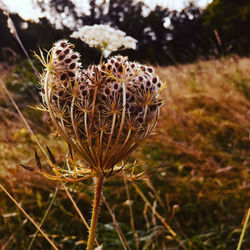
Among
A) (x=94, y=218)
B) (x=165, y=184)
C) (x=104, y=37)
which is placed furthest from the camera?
(x=165, y=184)

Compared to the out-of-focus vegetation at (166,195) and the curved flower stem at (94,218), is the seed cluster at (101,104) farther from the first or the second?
the out-of-focus vegetation at (166,195)

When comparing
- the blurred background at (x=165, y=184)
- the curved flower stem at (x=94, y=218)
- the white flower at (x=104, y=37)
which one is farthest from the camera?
the blurred background at (x=165, y=184)

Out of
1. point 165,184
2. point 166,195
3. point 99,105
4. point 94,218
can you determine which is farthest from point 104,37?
point 165,184

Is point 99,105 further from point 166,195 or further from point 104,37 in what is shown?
point 166,195

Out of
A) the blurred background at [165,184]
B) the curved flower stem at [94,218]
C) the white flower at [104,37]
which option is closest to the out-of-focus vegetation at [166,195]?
the blurred background at [165,184]

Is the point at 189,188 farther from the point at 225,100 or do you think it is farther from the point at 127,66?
the point at 127,66

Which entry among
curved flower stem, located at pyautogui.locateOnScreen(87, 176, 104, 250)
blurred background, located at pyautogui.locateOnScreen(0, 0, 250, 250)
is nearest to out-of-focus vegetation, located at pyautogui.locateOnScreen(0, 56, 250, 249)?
blurred background, located at pyautogui.locateOnScreen(0, 0, 250, 250)

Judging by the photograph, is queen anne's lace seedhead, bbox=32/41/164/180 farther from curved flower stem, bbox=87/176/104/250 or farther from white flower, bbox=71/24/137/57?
white flower, bbox=71/24/137/57
